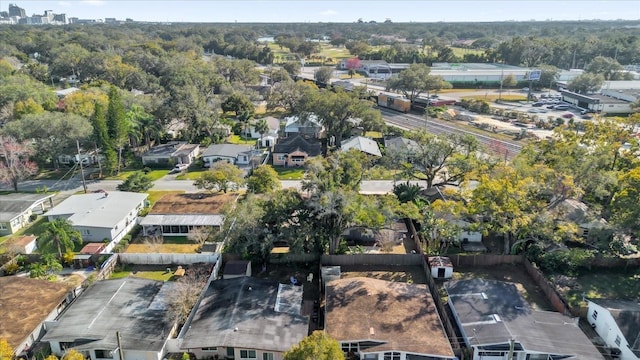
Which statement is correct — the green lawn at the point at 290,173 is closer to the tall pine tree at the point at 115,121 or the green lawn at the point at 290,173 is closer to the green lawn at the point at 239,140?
the green lawn at the point at 239,140

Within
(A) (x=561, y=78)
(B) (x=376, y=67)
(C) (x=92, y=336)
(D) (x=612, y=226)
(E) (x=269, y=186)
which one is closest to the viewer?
(C) (x=92, y=336)

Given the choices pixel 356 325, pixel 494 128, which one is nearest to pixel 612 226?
pixel 356 325

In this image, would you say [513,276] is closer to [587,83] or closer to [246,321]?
[246,321]

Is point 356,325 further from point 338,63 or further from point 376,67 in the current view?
point 338,63

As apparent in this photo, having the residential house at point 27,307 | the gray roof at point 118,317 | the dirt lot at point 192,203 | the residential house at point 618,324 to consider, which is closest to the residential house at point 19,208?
the residential house at point 27,307

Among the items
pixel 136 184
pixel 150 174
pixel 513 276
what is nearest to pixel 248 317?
pixel 513 276
